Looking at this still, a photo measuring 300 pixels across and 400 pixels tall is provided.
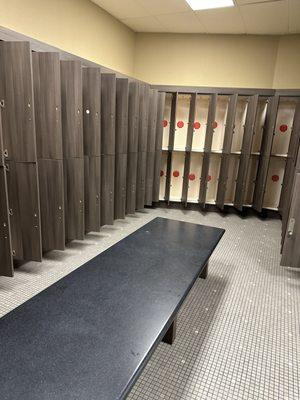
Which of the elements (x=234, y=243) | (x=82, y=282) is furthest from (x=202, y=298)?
(x=234, y=243)

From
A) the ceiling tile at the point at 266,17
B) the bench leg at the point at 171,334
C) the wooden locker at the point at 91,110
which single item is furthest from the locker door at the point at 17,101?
the ceiling tile at the point at 266,17

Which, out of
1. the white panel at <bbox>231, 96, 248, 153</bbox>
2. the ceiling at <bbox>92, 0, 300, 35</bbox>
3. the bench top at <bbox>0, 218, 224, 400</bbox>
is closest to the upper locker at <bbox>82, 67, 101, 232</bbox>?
the bench top at <bbox>0, 218, 224, 400</bbox>

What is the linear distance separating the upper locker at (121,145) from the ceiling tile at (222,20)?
155 centimetres

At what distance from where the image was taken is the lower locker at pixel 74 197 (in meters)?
2.84

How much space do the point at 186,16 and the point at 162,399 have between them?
435cm

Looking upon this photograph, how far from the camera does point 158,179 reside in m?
4.67

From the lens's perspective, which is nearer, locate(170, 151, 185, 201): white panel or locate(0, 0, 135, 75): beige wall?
locate(0, 0, 135, 75): beige wall

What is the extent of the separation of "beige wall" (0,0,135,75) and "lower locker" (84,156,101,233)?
1408 mm

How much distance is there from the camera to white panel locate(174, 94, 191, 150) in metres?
4.70

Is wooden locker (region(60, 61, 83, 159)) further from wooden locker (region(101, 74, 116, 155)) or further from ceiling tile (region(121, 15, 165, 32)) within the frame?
ceiling tile (region(121, 15, 165, 32))

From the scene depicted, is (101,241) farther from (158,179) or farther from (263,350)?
(263,350)

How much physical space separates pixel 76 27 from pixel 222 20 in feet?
6.63

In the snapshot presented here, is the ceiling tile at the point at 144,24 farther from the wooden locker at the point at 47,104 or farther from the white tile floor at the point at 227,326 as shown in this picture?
the white tile floor at the point at 227,326

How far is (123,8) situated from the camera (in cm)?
370
